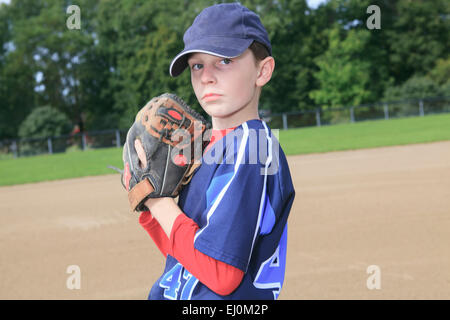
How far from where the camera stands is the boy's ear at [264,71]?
1.38 m

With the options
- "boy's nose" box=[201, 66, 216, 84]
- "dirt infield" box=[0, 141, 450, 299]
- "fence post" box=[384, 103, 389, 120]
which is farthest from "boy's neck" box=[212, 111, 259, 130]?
"fence post" box=[384, 103, 389, 120]

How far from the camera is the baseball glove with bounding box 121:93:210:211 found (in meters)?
1.36

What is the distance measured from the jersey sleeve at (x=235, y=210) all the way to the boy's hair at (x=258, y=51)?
304 millimetres

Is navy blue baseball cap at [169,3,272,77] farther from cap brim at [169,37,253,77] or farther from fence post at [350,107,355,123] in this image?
fence post at [350,107,355,123]

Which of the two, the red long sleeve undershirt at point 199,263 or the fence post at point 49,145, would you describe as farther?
the fence post at point 49,145

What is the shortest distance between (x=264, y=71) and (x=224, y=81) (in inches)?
6.1

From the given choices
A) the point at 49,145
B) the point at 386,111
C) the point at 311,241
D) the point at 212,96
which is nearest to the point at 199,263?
the point at 212,96

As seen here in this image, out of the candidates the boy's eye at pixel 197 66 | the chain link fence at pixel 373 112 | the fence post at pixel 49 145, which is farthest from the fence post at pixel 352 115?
the boy's eye at pixel 197 66

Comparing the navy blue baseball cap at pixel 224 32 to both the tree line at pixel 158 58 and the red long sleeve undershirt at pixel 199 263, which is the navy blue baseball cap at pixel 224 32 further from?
the tree line at pixel 158 58

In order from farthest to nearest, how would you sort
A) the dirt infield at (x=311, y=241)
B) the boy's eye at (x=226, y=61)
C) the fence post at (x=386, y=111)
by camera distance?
the fence post at (x=386, y=111), the dirt infield at (x=311, y=241), the boy's eye at (x=226, y=61)

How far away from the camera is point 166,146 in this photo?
1393mm

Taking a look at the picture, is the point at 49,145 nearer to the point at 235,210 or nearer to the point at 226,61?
the point at 226,61

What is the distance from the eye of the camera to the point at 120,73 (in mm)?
35844

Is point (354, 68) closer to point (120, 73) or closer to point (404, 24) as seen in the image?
point (404, 24)
